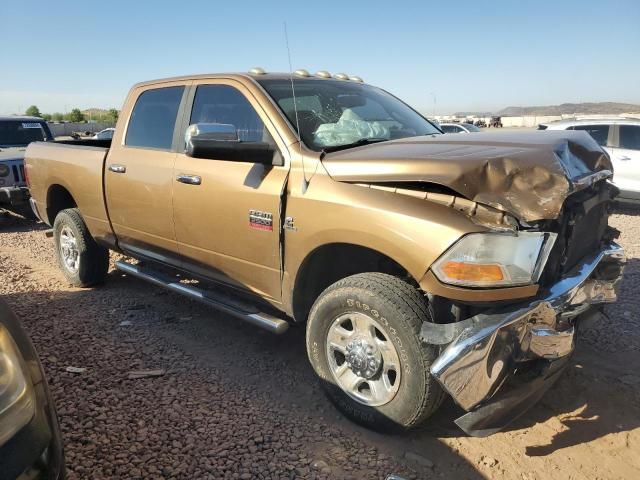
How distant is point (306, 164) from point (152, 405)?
1735 mm

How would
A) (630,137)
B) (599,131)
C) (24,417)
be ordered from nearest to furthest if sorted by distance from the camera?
(24,417)
(630,137)
(599,131)

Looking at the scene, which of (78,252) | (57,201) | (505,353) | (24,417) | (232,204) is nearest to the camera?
(24,417)

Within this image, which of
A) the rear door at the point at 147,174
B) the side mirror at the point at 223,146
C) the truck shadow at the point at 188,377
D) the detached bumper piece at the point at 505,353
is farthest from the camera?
the rear door at the point at 147,174

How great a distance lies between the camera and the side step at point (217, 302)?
324 centimetres

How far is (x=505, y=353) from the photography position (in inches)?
89.7

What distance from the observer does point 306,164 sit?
3037 millimetres

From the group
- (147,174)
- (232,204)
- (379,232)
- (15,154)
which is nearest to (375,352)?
(379,232)

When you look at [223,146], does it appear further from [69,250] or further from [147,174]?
[69,250]

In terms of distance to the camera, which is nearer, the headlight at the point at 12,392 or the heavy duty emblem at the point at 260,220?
the headlight at the point at 12,392

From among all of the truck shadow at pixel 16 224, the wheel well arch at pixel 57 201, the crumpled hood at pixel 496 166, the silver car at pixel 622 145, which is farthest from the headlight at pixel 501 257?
the truck shadow at pixel 16 224

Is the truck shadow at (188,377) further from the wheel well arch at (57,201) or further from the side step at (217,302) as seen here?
the wheel well arch at (57,201)

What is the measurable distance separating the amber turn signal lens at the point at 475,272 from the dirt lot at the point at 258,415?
1012 mm

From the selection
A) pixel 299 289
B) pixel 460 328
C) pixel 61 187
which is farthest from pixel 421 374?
pixel 61 187

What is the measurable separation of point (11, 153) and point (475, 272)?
929 centimetres
